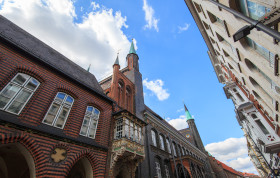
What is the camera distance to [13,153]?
8.21 m

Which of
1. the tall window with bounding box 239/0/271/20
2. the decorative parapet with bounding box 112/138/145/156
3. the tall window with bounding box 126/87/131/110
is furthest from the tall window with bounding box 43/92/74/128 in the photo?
the tall window with bounding box 239/0/271/20

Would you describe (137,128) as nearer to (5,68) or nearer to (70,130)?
(70,130)

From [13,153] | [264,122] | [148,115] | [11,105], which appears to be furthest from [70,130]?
[264,122]

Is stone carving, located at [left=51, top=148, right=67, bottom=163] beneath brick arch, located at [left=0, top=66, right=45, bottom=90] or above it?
beneath

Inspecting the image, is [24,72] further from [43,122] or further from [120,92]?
[120,92]

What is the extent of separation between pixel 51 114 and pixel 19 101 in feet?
5.56

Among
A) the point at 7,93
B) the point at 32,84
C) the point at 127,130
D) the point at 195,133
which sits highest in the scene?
the point at 195,133

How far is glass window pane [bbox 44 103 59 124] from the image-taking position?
775 centimetres

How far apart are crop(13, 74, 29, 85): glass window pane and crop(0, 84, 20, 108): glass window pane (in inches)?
13.4

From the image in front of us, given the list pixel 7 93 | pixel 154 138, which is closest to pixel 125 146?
pixel 7 93

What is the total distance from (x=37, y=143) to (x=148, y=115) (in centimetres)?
1293

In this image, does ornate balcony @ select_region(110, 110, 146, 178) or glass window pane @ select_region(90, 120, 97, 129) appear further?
glass window pane @ select_region(90, 120, 97, 129)

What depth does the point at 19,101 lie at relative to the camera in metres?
7.02

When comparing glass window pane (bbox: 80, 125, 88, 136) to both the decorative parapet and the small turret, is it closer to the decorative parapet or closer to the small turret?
the decorative parapet
